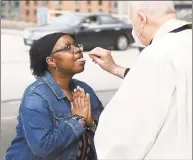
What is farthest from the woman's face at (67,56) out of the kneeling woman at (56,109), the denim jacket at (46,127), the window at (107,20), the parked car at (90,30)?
the window at (107,20)

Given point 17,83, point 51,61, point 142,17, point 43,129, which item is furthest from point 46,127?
point 17,83

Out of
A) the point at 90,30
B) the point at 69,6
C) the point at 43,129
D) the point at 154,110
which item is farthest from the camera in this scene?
the point at 69,6

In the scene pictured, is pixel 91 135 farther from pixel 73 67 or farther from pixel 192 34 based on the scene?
pixel 192 34

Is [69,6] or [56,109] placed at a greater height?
[56,109]

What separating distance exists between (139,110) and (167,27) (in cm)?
37

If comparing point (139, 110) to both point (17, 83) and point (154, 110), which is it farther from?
point (17, 83)

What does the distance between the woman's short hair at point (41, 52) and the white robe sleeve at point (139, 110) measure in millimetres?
898

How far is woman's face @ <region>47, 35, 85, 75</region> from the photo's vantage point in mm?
2578

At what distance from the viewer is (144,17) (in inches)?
77.9

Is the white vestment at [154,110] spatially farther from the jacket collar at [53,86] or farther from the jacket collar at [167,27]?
the jacket collar at [53,86]

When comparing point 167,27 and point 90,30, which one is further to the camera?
point 90,30

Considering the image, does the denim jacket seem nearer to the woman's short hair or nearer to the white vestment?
the woman's short hair

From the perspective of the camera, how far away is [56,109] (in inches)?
96.2

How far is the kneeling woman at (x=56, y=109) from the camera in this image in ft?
7.70
